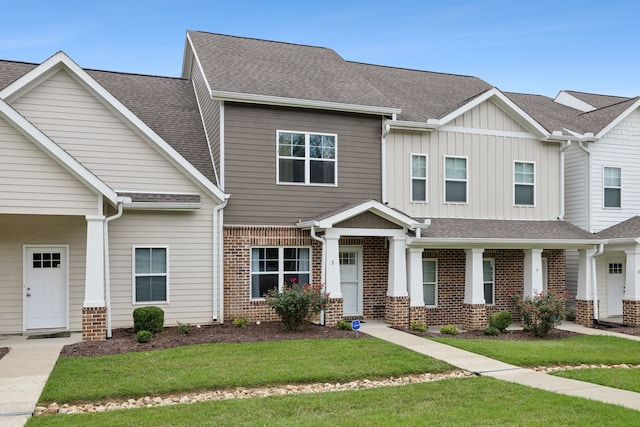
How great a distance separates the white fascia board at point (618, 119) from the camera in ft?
66.6

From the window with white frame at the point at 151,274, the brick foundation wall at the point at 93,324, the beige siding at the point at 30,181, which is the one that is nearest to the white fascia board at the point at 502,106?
the window with white frame at the point at 151,274

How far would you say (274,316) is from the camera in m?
16.5

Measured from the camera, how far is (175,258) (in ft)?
51.4

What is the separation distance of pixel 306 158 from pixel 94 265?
21.7 feet

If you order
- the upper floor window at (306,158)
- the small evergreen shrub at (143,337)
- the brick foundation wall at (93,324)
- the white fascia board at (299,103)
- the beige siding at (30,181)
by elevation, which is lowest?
the small evergreen shrub at (143,337)

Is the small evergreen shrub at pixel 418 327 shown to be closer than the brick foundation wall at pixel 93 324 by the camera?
No

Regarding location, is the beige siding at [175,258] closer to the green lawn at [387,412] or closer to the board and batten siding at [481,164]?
the board and batten siding at [481,164]

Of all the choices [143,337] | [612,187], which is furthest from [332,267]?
[612,187]

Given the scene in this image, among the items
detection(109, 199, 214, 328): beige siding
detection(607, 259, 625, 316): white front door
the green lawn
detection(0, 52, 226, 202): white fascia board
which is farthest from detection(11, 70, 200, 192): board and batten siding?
detection(607, 259, 625, 316): white front door

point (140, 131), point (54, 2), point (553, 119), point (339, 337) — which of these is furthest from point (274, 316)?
point (553, 119)

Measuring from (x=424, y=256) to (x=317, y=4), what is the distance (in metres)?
8.58

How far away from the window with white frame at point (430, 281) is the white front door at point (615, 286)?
6834 millimetres

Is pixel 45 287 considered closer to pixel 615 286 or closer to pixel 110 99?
pixel 110 99

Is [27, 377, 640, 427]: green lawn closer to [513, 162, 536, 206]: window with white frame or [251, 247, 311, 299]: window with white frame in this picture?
[251, 247, 311, 299]: window with white frame
